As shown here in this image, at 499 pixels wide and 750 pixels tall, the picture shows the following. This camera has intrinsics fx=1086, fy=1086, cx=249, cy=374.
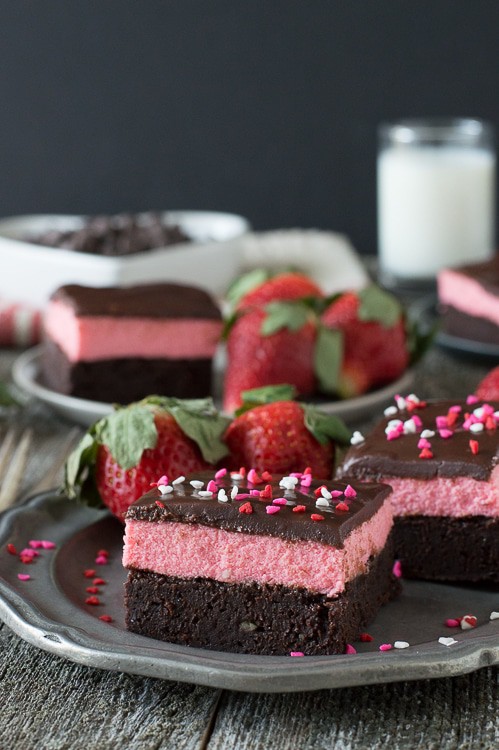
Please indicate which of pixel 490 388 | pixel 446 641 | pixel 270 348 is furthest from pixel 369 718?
pixel 270 348

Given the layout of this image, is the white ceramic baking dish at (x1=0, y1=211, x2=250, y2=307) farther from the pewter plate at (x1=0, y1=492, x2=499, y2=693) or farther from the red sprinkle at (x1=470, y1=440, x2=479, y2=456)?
the red sprinkle at (x1=470, y1=440, x2=479, y2=456)

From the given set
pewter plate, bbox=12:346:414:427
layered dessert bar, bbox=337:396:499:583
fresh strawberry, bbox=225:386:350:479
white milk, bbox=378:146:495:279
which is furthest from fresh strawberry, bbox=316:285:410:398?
white milk, bbox=378:146:495:279

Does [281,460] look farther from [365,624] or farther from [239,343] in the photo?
[239,343]

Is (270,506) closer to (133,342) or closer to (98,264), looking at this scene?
(133,342)

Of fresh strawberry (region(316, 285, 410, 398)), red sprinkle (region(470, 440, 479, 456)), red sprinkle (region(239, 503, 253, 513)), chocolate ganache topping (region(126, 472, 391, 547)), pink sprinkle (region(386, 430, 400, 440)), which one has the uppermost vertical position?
red sprinkle (region(239, 503, 253, 513))

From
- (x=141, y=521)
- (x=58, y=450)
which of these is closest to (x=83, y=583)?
(x=141, y=521)

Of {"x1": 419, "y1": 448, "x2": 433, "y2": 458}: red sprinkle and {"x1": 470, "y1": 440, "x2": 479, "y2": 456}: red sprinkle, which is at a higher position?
{"x1": 470, "y1": 440, "x2": 479, "y2": 456}: red sprinkle

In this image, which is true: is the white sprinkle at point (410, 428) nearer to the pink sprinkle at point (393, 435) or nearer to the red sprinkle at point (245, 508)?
the pink sprinkle at point (393, 435)
